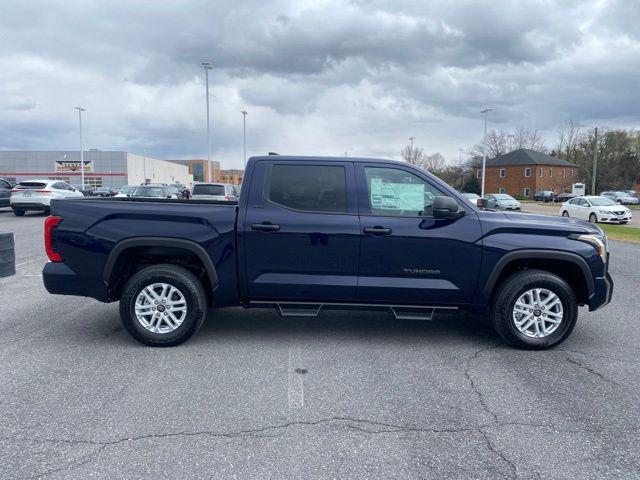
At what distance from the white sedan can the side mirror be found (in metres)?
22.8

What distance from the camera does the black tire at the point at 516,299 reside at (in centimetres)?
473

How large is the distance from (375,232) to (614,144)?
78053 mm

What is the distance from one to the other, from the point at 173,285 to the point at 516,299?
344cm

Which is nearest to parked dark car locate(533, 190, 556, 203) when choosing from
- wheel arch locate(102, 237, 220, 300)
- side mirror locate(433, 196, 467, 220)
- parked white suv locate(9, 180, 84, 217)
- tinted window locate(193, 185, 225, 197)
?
tinted window locate(193, 185, 225, 197)

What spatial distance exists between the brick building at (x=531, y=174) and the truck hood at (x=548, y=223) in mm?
70700

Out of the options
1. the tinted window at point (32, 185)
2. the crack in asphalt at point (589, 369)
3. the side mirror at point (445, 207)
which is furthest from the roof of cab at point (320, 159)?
the tinted window at point (32, 185)

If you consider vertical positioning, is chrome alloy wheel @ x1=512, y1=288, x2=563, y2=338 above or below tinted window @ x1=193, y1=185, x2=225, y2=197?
below

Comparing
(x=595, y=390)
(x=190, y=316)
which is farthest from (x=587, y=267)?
(x=190, y=316)

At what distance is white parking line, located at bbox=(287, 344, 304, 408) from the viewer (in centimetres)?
366

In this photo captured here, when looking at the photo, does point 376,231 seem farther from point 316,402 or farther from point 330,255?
point 316,402

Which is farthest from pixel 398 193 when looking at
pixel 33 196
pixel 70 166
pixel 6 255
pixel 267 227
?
pixel 70 166

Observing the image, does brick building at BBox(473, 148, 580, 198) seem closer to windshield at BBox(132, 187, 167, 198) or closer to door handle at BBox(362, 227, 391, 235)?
windshield at BBox(132, 187, 167, 198)

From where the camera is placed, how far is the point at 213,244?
4.71 meters

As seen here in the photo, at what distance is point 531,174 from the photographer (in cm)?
7138
